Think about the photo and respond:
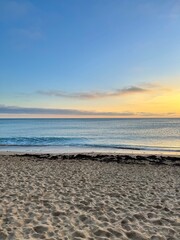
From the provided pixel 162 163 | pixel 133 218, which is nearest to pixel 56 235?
pixel 133 218

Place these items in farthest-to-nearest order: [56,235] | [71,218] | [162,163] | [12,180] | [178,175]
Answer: [162,163] < [178,175] < [12,180] < [71,218] < [56,235]

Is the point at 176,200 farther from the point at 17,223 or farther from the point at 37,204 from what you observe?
the point at 17,223

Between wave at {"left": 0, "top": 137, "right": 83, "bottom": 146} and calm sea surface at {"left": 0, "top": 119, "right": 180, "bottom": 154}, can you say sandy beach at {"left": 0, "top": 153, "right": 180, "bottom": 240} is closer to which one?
calm sea surface at {"left": 0, "top": 119, "right": 180, "bottom": 154}

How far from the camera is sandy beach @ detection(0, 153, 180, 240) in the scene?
17.4 ft

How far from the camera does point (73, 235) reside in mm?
5129

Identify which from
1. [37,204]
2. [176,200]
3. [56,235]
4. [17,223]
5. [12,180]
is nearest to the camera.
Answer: [56,235]

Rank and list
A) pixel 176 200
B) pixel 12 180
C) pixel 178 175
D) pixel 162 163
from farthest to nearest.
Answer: pixel 162 163, pixel 178 175, pixel 12 180, pixel 176 200

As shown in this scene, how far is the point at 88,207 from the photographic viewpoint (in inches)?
271

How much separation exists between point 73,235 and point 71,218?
0.96m

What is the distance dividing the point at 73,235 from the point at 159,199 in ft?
11.8

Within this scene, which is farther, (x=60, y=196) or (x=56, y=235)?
(x=60, y=196)

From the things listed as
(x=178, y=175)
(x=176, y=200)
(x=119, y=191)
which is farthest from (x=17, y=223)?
(x=178, y=175)

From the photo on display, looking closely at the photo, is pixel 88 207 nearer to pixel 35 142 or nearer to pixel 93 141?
pixel 35 142

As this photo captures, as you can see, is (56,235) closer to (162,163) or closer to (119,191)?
(119,191)
